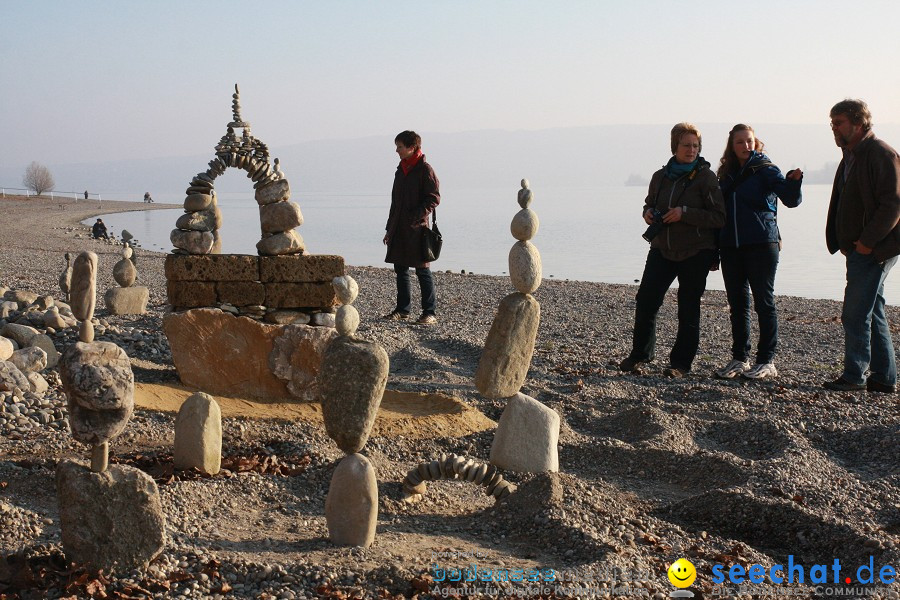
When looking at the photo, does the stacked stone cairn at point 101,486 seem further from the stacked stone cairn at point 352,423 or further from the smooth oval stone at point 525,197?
the smooth oval stone at point 525,197

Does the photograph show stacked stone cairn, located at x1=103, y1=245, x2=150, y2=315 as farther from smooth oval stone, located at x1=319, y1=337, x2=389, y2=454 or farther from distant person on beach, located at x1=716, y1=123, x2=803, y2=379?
smooth oval stone, located at x1=319, y1=337, x2=389, y2=454

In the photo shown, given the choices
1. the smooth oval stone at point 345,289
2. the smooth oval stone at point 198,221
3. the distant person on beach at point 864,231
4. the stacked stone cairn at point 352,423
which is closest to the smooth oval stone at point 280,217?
the smooth oval stone at point 198,221

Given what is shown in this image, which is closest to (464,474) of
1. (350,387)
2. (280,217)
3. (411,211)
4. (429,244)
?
(350,387)

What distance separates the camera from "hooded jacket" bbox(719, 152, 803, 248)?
7.36 metres

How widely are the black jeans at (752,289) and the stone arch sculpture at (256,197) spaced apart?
369cm

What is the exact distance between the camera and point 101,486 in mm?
3576

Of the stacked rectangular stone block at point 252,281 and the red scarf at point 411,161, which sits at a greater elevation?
the red scarf at point 411,161

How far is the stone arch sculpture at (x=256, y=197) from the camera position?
7340 mm

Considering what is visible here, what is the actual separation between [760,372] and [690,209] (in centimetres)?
164

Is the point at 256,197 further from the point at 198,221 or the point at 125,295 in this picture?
the point at 125,295

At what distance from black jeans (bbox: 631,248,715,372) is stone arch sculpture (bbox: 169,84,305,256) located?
9.98ft

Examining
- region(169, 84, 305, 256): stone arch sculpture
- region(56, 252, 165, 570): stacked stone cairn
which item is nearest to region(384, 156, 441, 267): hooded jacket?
region(169, 84, 305, 256): stone arch sculpture

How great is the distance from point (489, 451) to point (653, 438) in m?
1.17

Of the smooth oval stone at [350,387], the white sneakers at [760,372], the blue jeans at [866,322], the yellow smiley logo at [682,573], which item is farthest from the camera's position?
the white sneakers at [760,372]
